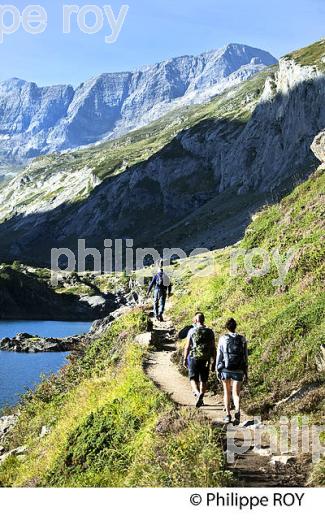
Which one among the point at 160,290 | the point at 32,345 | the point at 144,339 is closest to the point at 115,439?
the point at 144,339

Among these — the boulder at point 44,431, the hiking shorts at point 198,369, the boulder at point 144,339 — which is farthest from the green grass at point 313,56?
the hiking shorts at point 198,369

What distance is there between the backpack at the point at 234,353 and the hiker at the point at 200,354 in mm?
1506

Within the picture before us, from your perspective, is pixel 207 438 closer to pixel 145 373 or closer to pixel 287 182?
pixel 145 373

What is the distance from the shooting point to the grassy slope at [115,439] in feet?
40.8

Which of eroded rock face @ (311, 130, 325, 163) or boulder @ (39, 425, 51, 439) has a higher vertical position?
eroded rock face @ (311, 130, 325, 163)

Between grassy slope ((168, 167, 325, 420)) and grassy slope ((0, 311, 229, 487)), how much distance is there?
312 centimetres

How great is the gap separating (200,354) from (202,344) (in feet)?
0.97

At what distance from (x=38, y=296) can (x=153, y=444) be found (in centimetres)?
14507

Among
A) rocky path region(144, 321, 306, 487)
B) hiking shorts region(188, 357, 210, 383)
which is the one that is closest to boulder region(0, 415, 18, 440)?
rocky path region(144, 321, 306, 487)

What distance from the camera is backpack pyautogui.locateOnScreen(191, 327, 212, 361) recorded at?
17688mm

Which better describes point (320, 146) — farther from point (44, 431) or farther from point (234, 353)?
point (44, 431)

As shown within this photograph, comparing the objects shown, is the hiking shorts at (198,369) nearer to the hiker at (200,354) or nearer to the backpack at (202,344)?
the hiker at (200,354)

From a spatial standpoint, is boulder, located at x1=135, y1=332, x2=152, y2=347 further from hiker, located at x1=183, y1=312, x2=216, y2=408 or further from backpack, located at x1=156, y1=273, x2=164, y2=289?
hiker, located at x1=183, y1=312, x2=216, y2=408

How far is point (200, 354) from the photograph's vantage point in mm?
17672
